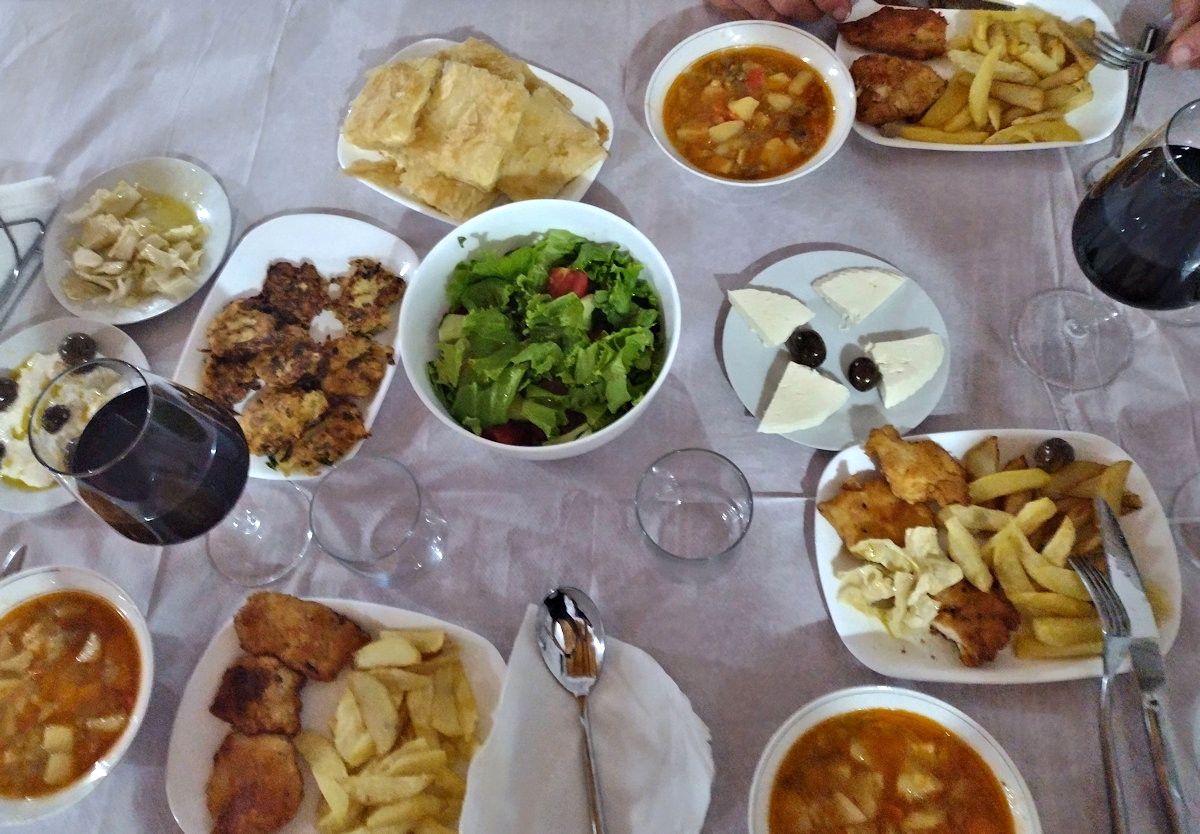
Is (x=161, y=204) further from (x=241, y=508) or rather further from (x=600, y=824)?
(x=600, y=824)

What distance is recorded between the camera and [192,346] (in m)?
1.43

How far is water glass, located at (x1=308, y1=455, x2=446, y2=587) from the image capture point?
50.6 inches

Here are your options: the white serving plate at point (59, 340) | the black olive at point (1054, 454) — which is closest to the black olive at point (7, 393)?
the white serving plate at point (59, 340)

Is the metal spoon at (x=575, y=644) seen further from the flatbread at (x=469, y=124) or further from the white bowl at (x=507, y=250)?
the flatbread at (x=469, y=124)

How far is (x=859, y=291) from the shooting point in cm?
138

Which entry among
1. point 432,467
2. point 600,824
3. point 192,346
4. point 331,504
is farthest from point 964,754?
point 192,346

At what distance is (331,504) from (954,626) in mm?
1035

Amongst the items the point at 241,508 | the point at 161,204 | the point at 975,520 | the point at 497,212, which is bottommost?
the point at 241,508

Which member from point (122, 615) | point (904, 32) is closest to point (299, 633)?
point (122, 615)

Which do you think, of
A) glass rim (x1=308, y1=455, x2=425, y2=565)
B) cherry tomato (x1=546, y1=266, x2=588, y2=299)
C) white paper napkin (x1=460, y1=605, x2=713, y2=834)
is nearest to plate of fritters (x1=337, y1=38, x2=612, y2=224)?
cherry tomato (x1=546, y1=266, x2=588, y2=299)

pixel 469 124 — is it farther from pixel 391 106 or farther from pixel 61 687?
pixel 61 687

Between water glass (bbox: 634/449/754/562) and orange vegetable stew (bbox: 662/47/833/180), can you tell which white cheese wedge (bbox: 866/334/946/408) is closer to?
water glass (bbox: 634/449/754/562)

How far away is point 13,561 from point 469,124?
3.82 ft

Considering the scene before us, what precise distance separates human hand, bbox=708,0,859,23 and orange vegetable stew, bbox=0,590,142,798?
1761 millimetres
